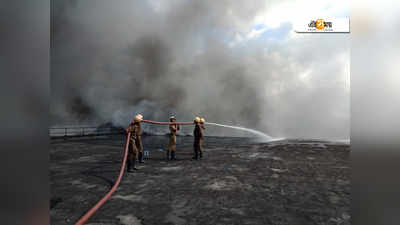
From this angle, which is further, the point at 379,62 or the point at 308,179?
the point at 308,179

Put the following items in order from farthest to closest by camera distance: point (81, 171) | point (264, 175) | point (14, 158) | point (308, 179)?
point (81, 171)
point (264, 175)
point (308, 179)
point (14, 158)

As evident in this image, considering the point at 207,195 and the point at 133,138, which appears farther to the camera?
the point at 133,138

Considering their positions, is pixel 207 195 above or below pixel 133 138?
below

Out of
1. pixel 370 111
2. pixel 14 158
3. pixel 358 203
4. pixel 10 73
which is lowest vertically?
pixel 358 203

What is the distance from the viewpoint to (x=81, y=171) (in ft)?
20.7

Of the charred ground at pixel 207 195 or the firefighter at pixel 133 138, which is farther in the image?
the firefighter at pixel 133 138

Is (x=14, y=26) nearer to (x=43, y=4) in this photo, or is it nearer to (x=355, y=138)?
(x=43, y=4)

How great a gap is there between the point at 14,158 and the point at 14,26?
0.60m

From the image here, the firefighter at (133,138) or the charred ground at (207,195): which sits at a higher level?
the firefighter at (133,138)

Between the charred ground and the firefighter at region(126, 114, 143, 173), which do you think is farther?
the firefighter at region(126, 114, 143, 173)

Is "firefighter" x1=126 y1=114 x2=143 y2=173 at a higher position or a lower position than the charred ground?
higher

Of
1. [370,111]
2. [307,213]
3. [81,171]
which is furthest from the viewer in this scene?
[81,171]

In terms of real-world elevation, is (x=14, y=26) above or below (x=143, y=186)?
above

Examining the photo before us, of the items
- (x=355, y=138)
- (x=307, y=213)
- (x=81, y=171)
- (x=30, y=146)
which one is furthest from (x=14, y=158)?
(x=81, y=171)
